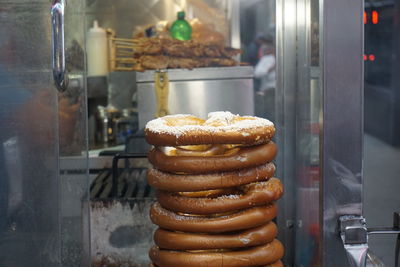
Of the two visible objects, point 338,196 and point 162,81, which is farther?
point 162,81

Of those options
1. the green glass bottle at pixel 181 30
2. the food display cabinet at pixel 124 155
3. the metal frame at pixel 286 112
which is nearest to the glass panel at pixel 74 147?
the food display cabinet at pixel 124 155

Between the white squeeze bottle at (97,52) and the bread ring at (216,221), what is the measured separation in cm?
333

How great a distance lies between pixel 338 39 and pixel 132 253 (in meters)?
1.76

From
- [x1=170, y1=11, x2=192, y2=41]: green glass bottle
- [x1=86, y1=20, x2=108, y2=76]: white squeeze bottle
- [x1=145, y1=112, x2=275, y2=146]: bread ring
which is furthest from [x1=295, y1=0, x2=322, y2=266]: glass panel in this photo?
[x1=86, y1=20, x2=108, y2=76]: white squeeze bottle

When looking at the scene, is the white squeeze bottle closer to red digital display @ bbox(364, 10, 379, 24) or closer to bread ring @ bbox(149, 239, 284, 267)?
red digital display @ bbox(364, 10, 379, 24)

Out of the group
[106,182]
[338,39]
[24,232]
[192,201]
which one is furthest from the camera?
[106,182]

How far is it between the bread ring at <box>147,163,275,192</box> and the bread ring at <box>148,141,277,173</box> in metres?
0.02

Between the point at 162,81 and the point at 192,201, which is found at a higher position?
the point at 162,81

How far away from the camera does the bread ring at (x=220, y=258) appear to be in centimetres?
216

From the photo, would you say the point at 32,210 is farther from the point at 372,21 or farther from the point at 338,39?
the point at 372,21

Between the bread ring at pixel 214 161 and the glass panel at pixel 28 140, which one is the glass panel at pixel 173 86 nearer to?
the glass panel at pixel 28 140

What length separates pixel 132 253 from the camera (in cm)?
339

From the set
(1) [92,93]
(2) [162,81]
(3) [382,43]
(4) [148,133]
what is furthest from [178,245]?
(1) [92,93]

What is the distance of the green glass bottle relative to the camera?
4648mm
